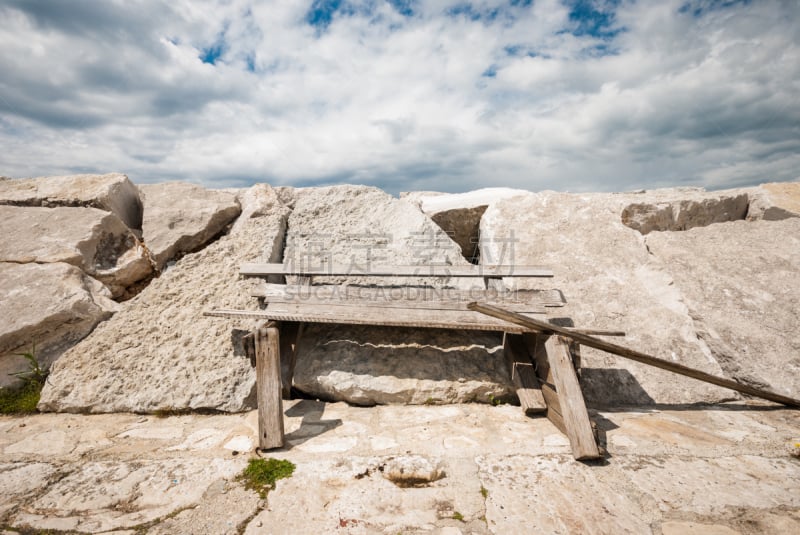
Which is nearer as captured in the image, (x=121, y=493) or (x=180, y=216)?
(x=121, y=493)

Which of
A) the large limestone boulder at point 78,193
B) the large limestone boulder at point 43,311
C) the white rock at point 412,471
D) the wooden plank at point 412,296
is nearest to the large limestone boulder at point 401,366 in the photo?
the wooden plank at point 412,296

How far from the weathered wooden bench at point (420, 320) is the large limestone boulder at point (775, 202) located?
377cm

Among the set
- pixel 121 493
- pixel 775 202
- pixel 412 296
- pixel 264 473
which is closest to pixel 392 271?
pixel 412 296

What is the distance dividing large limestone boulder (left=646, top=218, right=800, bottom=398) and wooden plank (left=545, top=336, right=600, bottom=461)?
81.1 inches

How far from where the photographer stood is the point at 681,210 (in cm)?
486

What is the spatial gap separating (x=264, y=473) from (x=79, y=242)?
3753mm

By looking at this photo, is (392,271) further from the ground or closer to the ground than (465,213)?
closer to the ground

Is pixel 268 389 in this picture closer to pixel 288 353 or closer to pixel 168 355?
pixel 288 353

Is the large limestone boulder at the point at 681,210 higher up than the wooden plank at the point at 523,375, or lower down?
higher up

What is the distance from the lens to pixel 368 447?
2.58m

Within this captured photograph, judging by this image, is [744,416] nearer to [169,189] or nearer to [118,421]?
[118,421]

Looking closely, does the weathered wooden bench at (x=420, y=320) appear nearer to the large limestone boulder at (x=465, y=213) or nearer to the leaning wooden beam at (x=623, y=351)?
the leaning wooden beam at (x=623, y=351)

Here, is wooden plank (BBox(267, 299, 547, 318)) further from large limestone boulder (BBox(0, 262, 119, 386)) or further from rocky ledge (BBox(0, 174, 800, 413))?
large limestone boulder (BBox(0, 262, 119, 386))

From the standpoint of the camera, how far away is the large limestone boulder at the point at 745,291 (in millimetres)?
3475
